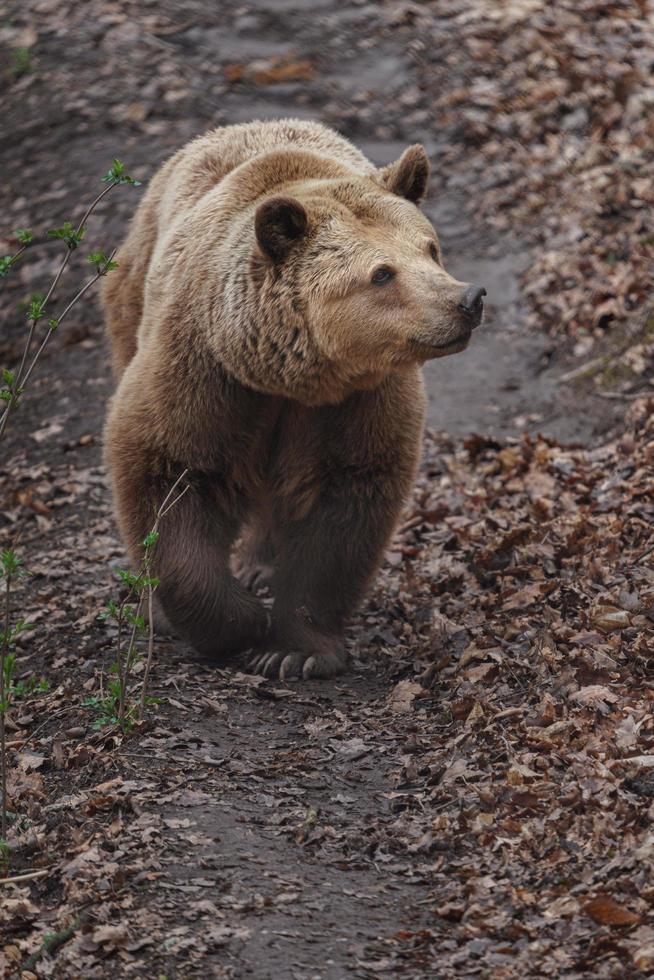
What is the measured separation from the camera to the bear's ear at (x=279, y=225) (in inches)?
240

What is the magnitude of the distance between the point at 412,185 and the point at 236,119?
9.27m

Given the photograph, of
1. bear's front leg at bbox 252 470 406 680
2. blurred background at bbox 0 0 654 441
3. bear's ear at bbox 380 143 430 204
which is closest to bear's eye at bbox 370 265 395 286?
bear's ear at bbox 380 143 430 204

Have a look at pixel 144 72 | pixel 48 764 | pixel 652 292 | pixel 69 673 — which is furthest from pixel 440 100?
pixel 48 764

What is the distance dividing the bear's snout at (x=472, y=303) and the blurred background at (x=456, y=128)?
4.60m

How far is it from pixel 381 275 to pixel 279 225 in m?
0.60

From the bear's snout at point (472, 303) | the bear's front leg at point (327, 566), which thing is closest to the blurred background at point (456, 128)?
the bear's front leg at point (327, 566)

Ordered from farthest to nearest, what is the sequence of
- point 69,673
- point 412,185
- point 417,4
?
1. point 417,4
2. point 69,673
3. point 412,185

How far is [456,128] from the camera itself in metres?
14.7

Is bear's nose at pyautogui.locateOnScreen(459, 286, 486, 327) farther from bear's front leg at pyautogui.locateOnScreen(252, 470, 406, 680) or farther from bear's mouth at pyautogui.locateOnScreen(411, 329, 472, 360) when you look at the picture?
Result: bear's front leg at pyautogui.locateOnScreen(252, 470, 406, 680)

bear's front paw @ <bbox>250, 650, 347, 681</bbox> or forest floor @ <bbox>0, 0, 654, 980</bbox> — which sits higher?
forest floor @ <bbox>0, 0, 654, 980</bbox>

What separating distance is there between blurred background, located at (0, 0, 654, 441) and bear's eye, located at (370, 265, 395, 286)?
4.53 meters

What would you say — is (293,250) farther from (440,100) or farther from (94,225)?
(440,100)

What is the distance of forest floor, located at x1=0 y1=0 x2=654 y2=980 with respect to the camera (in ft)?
15.5

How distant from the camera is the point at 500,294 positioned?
12367 millimetres
